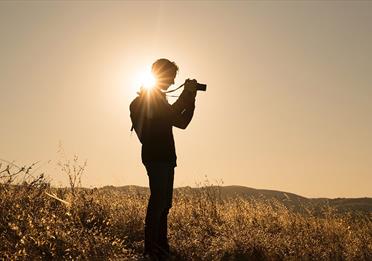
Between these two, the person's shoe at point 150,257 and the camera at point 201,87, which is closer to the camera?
the person's shoe at point 150,257

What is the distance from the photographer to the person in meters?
5.60

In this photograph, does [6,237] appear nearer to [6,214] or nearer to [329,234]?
[6,214]

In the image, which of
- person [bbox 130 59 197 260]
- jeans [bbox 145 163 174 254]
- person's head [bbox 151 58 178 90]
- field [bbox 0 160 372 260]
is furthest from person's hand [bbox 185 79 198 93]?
field [bbox 0 160 372 260]

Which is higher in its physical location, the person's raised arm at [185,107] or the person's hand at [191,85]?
the person's hand at [191,85]

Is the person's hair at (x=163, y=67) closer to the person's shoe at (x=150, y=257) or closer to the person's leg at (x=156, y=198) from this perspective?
the person's leg at (x=156, y=198)

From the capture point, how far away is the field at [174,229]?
4.83 meters

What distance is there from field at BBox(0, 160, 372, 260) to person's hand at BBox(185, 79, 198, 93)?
1.76m

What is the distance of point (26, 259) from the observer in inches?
170

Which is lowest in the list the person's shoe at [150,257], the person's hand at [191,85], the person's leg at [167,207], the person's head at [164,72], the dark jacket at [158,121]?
the person's shoe at [150,257]

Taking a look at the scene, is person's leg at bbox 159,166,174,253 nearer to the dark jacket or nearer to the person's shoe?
the dark jacket

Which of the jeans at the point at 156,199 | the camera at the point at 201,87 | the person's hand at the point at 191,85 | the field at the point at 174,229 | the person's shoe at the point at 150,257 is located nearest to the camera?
the field at the point at 174,229

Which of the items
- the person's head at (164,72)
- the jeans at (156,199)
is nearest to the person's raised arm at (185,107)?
the person's head at (164,72)

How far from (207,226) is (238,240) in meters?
1.28

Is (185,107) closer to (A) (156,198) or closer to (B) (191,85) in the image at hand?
(B) (191,85)
